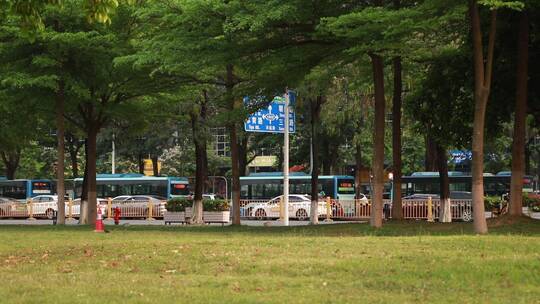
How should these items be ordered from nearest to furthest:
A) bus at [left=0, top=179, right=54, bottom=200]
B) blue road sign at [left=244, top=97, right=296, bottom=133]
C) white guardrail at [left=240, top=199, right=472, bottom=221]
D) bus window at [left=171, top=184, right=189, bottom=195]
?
blue road sign at [left=244, top=97, right=296, bottom=133] < white guardrail at [left=240, top=199, right=472, bottom=221] < bus window at [left=171, top=184, right=189, bottom=195] < bus at [left=0, top=179, right=54, bottom=200]

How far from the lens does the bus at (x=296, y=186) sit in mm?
49656

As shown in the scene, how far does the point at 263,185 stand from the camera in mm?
51812

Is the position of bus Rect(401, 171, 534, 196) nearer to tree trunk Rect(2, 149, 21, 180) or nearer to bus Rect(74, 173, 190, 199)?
bus Rect(74, 173, 190, 199)

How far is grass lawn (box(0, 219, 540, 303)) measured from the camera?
9.32m

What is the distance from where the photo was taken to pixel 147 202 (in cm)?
4522

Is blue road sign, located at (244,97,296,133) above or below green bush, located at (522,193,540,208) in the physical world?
above

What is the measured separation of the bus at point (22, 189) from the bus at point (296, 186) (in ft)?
→ 52.9

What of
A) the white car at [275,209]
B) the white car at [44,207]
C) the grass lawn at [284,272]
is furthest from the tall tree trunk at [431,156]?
the grass lawn at [284,272]

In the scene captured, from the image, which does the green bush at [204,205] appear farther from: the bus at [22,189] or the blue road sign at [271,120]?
the bus at [22,189]

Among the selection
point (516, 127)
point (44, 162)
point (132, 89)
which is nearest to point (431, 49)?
point (516, 127)

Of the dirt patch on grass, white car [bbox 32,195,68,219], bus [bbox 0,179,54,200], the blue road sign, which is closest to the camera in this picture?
the dirt patch on grass

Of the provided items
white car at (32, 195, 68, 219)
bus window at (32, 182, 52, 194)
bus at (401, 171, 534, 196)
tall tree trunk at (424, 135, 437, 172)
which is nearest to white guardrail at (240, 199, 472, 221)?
tall tree trunk at (424, 135, 437, 172)

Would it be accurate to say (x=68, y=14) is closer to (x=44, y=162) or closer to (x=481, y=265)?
(x=481, y=265)

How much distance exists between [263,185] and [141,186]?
8951mm
